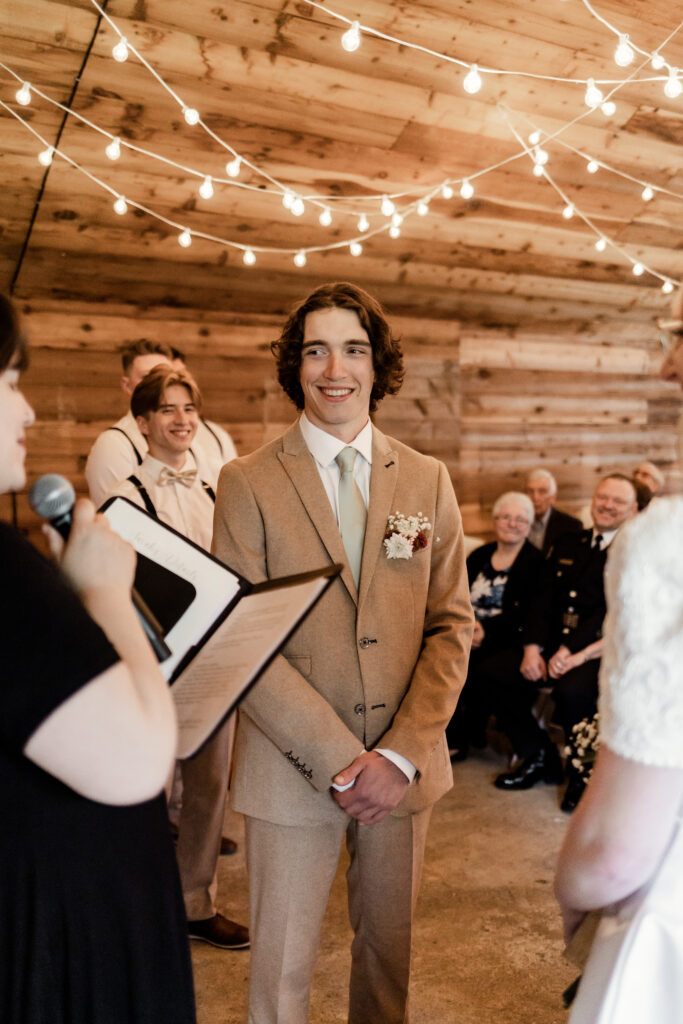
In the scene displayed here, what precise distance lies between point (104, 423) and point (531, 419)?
3475 millimetres

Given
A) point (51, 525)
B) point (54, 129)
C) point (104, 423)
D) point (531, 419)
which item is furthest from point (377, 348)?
point (531, 419)

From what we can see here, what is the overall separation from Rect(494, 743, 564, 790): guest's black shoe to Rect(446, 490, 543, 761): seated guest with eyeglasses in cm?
34

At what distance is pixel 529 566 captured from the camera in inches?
182

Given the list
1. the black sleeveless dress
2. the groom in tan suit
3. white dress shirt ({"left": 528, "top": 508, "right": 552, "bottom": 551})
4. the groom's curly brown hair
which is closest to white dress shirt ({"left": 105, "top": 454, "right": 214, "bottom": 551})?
the groom's curly brown hair

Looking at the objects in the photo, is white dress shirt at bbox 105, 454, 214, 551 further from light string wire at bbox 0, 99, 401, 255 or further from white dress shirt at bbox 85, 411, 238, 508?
light string wire at bbox 0, 99, 401, 255

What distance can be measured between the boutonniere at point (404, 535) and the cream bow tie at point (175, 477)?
4.47ft

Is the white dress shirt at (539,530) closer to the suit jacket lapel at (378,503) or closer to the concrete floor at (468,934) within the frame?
the concrete floor at (468,934)

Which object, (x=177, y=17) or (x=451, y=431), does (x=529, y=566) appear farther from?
(x=177, y=17)

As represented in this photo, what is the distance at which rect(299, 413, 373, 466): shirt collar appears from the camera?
76.3 inches

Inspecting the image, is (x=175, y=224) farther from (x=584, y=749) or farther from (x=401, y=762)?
(x=401, y=762)

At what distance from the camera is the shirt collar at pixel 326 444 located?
1938 mm

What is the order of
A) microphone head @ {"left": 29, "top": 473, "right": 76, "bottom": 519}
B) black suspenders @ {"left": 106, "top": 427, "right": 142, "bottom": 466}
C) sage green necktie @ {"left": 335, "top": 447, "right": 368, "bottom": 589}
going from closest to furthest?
microphone head @ {"left": 29, "top": 473, "right": 76, "bottom": 519}, sage green necktie @ {"left": 335, "top": 447, "right": 368, "bottom": 589}, black suspenders @ {"left": 106, "top": 427, "right": 142, "bottom": 466}

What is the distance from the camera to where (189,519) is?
3.05 meters

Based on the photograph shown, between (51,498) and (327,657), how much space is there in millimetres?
844
